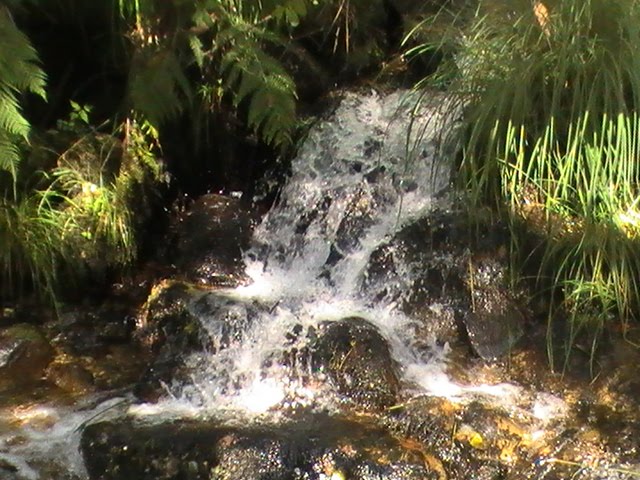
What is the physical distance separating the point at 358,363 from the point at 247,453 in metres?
Answer: 0.67

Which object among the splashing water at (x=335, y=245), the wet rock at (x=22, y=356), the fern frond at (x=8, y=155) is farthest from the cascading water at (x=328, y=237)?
the fern frond at (x=8, y=155)

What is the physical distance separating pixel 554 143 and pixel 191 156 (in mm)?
1956

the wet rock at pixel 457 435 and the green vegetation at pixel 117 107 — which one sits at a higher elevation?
the green vegetation at pixel 117 107

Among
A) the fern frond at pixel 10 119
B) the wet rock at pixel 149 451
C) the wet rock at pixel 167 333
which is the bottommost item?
the wet rock at pixel 149 451

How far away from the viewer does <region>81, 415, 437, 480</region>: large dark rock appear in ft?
10.4

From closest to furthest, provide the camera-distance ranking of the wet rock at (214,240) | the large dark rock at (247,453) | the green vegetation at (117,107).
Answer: the large dark rock at (247,453) < the green vegetation at (117,107) < the wet rock at (214,240)

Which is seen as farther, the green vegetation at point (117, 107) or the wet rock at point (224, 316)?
the green vegetation at point (117, 107)

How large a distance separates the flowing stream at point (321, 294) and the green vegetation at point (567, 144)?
25cm

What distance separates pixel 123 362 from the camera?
13.2 ft

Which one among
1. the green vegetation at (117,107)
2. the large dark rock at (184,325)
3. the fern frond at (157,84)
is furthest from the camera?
the fern frond at (157,84)

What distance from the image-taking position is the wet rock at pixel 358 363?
3590mm

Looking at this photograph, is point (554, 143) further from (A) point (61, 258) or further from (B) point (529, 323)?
(A) point (61, 258)

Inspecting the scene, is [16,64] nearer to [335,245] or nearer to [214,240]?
[214,240]

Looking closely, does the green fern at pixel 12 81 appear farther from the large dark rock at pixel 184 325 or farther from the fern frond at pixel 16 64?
the large dark rock at pixel 184 325
